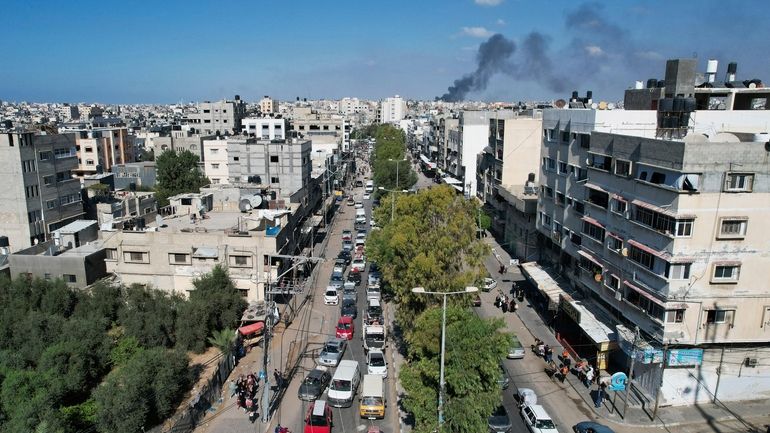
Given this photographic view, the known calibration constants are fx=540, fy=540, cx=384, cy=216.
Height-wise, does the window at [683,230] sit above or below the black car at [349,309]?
above

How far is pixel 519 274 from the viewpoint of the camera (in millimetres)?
43938

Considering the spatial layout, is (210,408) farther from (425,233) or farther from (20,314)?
(20,314)

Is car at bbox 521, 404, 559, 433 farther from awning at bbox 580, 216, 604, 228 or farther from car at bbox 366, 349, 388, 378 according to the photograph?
awning at bbox 580, 216, 604, 228

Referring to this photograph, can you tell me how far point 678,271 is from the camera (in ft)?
71.8

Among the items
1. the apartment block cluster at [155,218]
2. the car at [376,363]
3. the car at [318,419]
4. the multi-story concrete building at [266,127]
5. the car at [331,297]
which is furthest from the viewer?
the multi-story concrete building at [266,127]

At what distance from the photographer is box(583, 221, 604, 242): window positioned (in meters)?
27.6

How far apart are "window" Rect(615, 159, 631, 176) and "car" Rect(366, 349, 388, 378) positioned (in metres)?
14.7

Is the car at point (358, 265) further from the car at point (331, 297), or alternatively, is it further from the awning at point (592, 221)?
the awning at point (592, 221)

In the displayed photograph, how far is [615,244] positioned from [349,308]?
54.9 feet

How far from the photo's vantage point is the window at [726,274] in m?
22.1

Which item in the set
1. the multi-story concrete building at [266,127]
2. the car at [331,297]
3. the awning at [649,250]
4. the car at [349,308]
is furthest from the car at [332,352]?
the multi-story concrete building at [266,127]

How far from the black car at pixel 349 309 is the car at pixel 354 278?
489 centimetres

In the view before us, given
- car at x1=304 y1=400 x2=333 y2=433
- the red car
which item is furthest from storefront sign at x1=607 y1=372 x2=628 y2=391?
Result: the red car

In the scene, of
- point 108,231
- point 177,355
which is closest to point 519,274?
point 177,355
